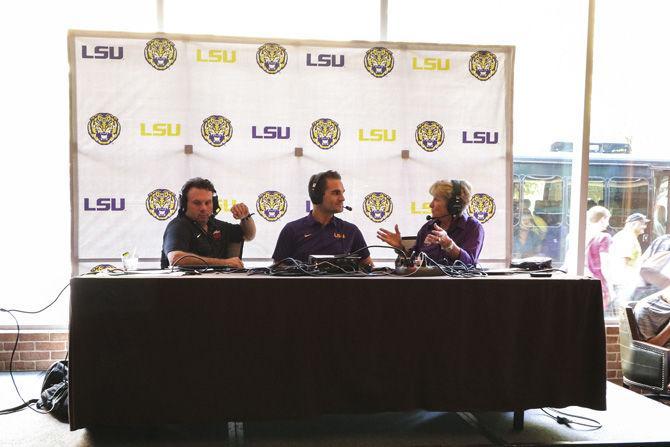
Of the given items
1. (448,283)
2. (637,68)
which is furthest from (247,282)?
(637,68)

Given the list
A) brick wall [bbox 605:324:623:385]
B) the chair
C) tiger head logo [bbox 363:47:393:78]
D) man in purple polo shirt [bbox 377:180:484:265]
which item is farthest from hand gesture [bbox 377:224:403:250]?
brick wall [bbox 605:324:623:385]

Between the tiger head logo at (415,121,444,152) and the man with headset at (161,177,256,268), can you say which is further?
the tiger head logo at (415,121,444,152)

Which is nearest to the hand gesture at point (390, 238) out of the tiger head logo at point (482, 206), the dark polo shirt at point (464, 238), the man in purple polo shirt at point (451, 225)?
the man in purple polo shirt at point (451, 225)

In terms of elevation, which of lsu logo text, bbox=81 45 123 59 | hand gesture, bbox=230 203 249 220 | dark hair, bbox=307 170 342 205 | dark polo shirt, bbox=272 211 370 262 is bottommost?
dark polo shirt, bbox=272 211 370 262

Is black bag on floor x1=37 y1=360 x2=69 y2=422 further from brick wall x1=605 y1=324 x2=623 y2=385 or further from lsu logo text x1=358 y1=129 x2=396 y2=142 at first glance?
brick wall x1=605 y1=324 x2=623 y2=385

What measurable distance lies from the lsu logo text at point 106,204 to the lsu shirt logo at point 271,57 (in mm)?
1377

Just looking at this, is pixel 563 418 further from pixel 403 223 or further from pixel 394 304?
Answer: pixel 403 223

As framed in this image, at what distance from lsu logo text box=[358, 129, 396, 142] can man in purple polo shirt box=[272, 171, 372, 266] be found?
2.61 ft

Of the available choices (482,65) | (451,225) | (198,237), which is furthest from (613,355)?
(198,237)

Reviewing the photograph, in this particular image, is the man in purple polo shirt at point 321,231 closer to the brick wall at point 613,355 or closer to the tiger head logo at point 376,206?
the tiger head logo at point 376,206

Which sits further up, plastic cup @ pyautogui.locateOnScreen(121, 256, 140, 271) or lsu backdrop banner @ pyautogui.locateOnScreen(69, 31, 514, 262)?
lsu backdrop banner @ pyautogui.locateOnScreen(69, 31, 514, 262)

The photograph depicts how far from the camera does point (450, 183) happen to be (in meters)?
3.31

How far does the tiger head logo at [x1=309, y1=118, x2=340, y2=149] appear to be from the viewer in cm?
408

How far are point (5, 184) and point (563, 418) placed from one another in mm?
3923
